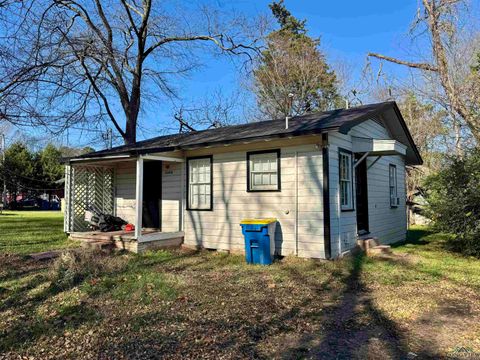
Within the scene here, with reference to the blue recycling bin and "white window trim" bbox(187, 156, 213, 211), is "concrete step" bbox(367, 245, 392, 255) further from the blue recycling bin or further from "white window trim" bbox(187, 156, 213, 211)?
"white window trim" bbox(187, 156, 213, 211)

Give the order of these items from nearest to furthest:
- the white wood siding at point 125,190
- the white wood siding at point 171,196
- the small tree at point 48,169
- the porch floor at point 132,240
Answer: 1. the porch floor at point 132,240
2. the white wood siding at point 171,196
3. the white wood siding at point 125,190
4. the small tree at point 48,169

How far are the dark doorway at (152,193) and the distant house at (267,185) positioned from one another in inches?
1.1

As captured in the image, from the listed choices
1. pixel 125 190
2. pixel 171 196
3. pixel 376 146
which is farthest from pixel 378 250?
pixel 125 190

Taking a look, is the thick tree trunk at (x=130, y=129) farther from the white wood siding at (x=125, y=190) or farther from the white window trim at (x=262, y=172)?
the white window trim at (x=262, y=172)

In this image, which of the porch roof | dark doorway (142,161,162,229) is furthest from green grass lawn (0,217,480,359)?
dark doorway (142,161,162,229)

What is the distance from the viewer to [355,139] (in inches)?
351

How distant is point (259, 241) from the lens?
7.58 metres

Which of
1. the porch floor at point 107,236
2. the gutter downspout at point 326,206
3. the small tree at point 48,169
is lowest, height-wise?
the porch floor at point 107,236

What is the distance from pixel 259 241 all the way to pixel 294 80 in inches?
681

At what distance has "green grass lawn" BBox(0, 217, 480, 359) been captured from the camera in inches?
140

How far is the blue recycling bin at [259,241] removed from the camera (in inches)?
297

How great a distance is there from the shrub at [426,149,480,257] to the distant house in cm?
124

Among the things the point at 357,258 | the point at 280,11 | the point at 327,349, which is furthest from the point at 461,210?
the point at 280,11

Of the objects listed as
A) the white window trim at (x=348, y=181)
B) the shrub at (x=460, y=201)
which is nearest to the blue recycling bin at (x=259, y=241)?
the white window trim at (x=348, y=181)
